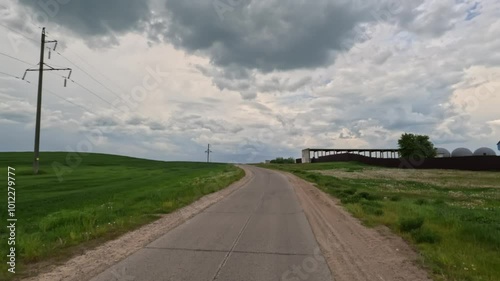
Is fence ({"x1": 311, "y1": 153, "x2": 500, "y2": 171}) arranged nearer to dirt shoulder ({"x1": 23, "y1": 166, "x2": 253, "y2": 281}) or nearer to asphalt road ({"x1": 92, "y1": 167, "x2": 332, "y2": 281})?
asphalt road ({"x1": 92, "y1": 167, "x2": 332, "y2": 281})

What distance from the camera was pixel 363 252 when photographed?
912cm

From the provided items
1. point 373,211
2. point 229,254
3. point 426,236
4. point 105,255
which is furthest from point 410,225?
point 105,255

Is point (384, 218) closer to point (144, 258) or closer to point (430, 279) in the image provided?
point (430, 279)

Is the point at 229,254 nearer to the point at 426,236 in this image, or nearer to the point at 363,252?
the point at 363,252

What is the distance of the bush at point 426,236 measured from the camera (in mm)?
10157

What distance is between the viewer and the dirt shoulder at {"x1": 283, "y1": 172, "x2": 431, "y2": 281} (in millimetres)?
7293

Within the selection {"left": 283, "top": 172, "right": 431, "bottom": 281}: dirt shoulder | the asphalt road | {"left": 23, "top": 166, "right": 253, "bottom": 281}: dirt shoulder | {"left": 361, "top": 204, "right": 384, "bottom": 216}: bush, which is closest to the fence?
{"left": 361, "top": 204, "right": 384, "bottom": 216}: bush

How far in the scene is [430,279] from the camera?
7031 mm

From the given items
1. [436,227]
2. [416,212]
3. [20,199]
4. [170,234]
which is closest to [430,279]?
[436,227]

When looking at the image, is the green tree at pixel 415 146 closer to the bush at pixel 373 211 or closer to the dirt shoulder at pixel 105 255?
the bush at pixel 373 211

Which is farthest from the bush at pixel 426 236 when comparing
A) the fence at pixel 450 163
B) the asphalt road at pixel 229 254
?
the fence at pixel 450 163

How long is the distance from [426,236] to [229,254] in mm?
5298

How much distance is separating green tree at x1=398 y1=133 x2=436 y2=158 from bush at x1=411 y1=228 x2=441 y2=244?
3815 inches

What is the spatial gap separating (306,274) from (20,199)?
54.9 feet
